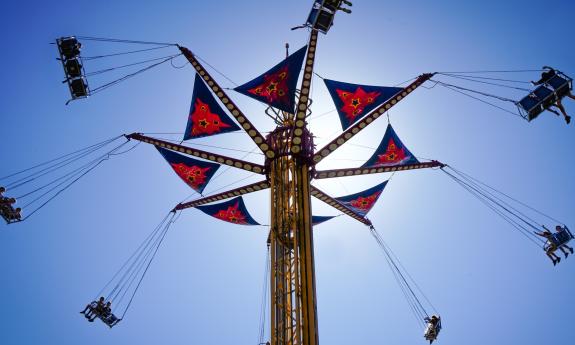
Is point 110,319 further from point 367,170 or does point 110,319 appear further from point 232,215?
point 367,170

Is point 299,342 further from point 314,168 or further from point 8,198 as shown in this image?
point 8,198

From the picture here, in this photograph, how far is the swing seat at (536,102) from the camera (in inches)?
428

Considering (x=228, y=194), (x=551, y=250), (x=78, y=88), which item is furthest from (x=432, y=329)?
(x=78, y=88)

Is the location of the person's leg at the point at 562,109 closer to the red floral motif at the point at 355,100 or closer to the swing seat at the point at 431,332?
the red floral motif at the point at 355,100

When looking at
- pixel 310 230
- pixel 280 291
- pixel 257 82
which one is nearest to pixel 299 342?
pixel 280 291

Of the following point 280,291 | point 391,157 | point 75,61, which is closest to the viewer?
point 280,291

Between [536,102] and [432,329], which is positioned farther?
[432,329]

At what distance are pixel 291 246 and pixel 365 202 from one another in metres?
5.14

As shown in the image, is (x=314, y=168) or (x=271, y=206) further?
(x=314, y=168)

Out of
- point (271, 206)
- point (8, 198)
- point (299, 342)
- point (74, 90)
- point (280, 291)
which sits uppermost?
point (74, 90)

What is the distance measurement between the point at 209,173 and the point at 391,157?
5.37 m

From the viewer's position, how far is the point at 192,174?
576 inches

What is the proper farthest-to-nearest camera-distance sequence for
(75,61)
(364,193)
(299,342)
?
(364,193) → (75,61) → (299,342)

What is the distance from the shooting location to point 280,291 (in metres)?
10.7
